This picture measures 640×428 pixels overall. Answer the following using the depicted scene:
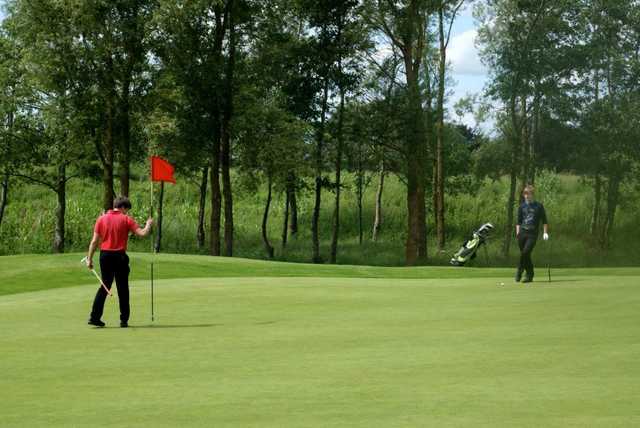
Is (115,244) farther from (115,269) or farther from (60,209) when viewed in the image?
(60,209)

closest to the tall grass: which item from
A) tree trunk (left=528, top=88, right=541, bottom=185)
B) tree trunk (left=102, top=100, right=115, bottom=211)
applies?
tree trunk (left=528, top=88, right=541, bottom=185)

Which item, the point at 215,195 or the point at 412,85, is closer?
the point at 412,85

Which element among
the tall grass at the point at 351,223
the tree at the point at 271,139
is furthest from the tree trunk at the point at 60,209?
the tree at the point at 271,139

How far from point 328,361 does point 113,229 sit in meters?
6.39

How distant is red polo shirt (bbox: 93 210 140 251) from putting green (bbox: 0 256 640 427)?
130cm

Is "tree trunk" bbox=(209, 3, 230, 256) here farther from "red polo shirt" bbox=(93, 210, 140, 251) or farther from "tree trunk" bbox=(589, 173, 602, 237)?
"red polo shirt" bbox=(93, 210, 140, 251)

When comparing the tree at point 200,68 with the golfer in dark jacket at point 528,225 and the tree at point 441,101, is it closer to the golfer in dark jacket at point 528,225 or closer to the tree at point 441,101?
the tree at point 441,101

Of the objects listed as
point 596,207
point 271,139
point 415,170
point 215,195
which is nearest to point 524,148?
point 596,207

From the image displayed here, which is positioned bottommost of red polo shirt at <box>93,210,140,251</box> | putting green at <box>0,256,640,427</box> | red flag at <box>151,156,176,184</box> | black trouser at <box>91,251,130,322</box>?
putting green at <box>0,256,640,427</box>

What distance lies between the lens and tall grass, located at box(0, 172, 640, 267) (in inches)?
2566

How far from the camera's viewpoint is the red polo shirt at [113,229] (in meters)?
17.0

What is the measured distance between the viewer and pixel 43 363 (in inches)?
469

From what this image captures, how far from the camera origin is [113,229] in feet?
55.8

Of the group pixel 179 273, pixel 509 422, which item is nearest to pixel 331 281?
pixel 179 273
